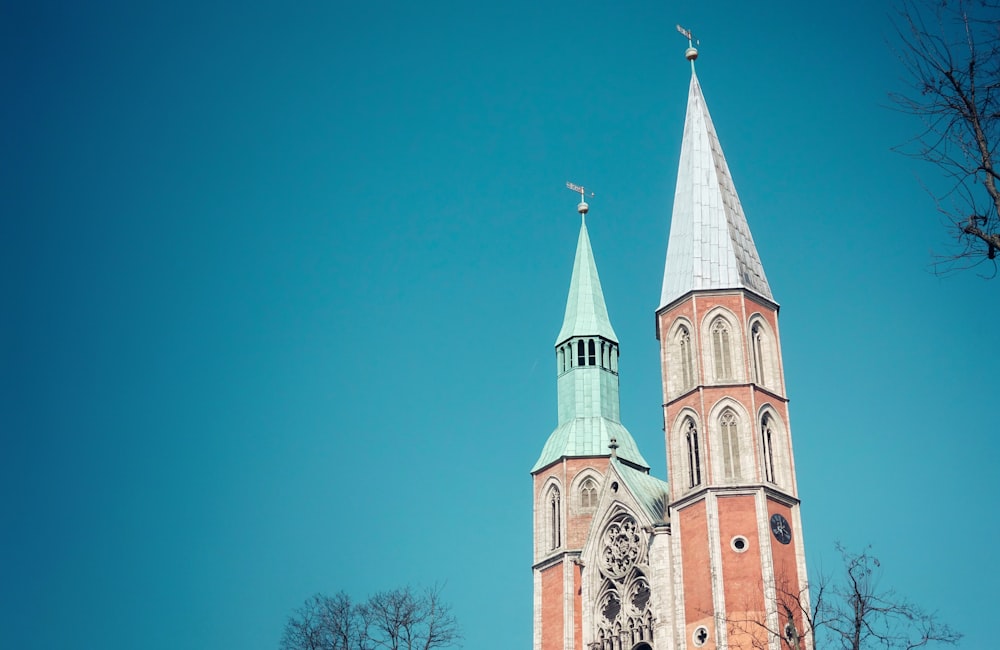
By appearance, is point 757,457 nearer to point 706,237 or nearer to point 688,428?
point 688,428

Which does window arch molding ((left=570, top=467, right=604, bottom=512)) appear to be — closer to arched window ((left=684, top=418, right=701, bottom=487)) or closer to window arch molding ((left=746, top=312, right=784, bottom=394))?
arched window ((left=684, top=418, right=701, bottom=487))

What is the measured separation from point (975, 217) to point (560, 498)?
46.2 m

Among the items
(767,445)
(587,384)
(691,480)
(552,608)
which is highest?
(587,384)

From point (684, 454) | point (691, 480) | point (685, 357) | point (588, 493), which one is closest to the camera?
point (691, 480)

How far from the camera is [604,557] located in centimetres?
5662

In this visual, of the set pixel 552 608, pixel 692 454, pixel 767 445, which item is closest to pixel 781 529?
pixel 767 445

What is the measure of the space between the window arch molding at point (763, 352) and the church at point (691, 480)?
6 cm

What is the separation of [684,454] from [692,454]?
342 mm

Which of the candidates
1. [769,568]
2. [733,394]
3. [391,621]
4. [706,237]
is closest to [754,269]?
[706,237]

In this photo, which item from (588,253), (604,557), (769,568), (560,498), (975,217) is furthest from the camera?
(588,253)

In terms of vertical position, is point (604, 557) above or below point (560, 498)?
below

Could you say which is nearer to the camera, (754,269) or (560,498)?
(754,269)

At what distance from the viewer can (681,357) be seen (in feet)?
183

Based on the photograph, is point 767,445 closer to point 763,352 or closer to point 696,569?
point 763,352
